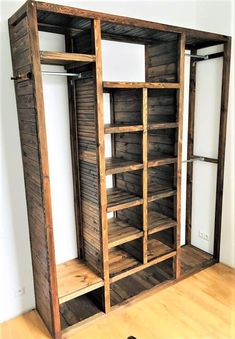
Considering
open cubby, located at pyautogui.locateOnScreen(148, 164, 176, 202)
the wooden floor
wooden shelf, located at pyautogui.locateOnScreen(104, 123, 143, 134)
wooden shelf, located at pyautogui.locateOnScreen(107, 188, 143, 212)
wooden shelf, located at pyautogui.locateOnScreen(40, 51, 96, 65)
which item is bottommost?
the wooden floor

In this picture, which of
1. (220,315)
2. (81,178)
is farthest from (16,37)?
(220,315)

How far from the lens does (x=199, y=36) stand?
235cm

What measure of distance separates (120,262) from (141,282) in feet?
1.38

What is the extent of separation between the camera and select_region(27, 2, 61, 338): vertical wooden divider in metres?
1.58

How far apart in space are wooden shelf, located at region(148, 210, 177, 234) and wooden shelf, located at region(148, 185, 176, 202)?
0.82ft

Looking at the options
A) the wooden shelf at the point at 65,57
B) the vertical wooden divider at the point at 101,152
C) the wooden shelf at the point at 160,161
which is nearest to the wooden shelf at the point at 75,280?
the vertical wooden divider at the point at 101,152

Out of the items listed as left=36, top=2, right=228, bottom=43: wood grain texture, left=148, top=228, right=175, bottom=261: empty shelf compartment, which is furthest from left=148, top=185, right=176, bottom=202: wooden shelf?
Result: left=36, top=2, right=228, bottom=43: wood grain texture

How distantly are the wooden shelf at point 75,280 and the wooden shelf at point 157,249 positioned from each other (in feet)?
1.78

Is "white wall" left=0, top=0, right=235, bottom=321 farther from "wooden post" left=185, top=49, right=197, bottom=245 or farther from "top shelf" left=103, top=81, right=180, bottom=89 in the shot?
"top shelf" left=103, top=81, right=180, bottom=89

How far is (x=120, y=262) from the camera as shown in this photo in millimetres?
2408

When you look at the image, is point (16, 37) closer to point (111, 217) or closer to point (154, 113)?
point (154, 113)

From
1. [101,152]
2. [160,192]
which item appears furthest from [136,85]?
[160,192]

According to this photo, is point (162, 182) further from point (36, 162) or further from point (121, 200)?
point (36, 162)

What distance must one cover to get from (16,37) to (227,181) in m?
2.20
